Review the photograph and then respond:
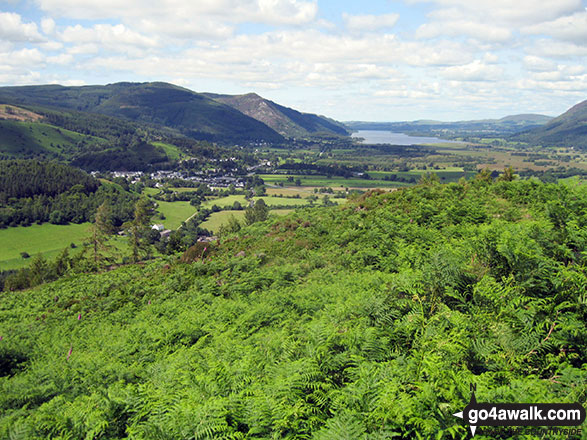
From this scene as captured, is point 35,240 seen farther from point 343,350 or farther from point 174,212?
point 343,350

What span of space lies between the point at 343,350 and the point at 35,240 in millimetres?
135041

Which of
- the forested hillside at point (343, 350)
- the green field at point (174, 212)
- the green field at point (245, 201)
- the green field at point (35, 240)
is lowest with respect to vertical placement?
the green field at point (35, 240)

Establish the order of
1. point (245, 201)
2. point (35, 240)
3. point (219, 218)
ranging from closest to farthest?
point (35, 240), point (219, 218), point (245, 201)

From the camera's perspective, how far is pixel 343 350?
345 inches

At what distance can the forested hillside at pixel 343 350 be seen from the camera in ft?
20.1

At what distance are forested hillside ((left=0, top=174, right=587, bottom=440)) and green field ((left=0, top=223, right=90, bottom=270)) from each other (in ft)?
312

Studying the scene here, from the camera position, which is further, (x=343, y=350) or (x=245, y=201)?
(x=245, y=201)

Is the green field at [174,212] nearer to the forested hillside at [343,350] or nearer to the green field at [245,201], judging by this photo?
the green field at [245,201]

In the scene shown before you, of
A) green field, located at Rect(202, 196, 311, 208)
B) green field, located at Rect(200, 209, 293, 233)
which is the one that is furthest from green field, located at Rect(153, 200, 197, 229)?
green field, located at Rect(200, 209, 293, 233)

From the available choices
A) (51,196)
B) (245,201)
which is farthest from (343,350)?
(51,196)

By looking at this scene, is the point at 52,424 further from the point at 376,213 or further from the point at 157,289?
the point at 376,213

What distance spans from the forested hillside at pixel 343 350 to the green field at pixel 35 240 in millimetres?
95134

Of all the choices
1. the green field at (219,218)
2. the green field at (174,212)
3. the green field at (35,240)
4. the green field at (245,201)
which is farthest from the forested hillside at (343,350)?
the green field at (245,201)

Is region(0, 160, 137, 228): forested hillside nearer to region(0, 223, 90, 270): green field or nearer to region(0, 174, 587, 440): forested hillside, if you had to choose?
region(0, 223, 90, 270): green field
